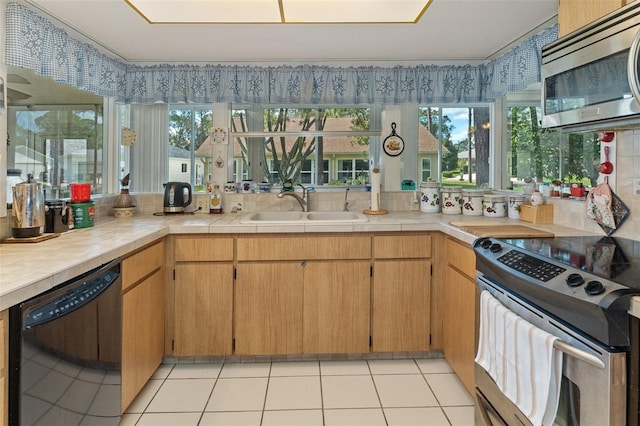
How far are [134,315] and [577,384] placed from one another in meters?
1.87

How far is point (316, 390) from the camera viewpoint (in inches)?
85.0

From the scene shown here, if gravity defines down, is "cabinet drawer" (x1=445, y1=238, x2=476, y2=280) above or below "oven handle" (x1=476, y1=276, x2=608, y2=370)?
above

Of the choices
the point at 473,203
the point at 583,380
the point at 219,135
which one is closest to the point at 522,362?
the point at 583,380

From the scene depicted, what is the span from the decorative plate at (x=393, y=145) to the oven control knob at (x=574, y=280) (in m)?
2.08

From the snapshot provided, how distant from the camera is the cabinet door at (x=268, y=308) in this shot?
239cm

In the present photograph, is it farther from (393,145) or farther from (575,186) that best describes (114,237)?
(575,186)

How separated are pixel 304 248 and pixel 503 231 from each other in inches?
44.3

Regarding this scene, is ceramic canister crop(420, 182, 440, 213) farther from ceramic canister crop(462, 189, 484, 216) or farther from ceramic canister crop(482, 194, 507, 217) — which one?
ceramic canister crop(482, 194, 507, 217)

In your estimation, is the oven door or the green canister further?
the green canister

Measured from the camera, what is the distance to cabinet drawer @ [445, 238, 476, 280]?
200 centimetres

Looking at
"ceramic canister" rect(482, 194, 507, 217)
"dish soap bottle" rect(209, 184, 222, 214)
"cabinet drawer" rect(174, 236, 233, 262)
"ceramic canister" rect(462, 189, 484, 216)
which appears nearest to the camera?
"cabinet drawer" rect(174, 236, 233, 262)

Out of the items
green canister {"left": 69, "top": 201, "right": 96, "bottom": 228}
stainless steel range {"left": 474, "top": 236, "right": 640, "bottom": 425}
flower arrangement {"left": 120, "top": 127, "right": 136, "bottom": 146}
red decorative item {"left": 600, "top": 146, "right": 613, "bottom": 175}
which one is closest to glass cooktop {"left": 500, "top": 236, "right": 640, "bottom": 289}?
stainless steel range {"left": 474, "top": 236, "right": 640, "bottom": 425}

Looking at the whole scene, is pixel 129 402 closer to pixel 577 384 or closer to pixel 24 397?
pixel 24 397

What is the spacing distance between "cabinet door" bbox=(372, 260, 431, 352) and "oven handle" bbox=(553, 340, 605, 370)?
1.32 metres
